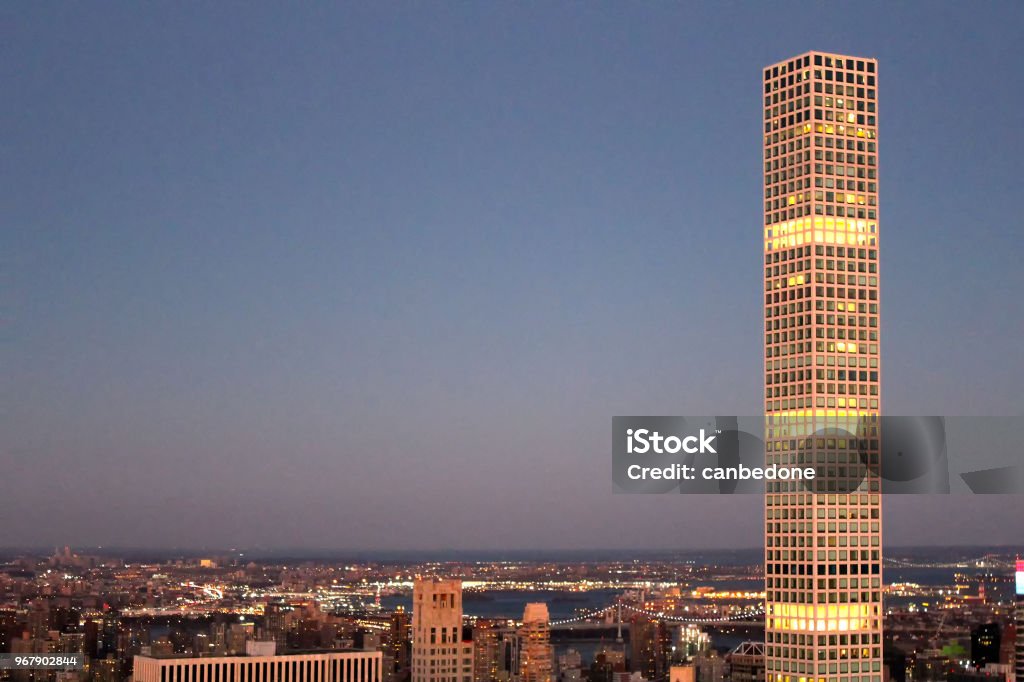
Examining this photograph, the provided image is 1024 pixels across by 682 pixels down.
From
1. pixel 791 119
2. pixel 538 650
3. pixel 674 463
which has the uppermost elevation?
pixel 791 119

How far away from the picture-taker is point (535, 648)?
147 metres

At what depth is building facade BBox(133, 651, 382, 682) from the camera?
3420 inches

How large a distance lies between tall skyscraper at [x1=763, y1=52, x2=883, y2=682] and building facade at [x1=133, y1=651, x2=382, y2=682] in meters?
23.4

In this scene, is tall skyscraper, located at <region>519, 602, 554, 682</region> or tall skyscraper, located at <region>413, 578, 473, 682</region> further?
tall skyscraper, located at <region>519, 602, 554, 682</region>

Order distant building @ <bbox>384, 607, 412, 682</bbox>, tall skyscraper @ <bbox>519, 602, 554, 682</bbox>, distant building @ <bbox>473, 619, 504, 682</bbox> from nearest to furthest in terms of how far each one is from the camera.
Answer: distant building @ <bbox>384, 607, 412, 682</bbox>, distant building @ <bbox>473, 619, 504, 682</bbox>, tall skyscraper @ <bbox>519, 602, 554, 682</bbox>

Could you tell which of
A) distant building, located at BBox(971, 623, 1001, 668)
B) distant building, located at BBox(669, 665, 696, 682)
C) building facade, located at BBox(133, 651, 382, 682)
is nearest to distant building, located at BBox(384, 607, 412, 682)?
building facade, located at BBox(133, 651, 382, 682)

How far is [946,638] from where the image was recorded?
154 m

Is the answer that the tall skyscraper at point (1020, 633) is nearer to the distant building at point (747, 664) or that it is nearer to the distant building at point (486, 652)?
the distant building at point (747, 664)

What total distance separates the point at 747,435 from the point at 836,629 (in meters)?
9.56

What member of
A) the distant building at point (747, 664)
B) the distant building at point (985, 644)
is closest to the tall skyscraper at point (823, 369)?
the distant building at point (747, 664)

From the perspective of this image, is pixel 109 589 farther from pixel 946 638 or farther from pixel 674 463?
pixel 674 463

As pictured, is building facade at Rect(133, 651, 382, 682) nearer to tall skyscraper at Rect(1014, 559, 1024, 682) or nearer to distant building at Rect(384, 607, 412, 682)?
distant building at Rect(384, 607, 412, 682)

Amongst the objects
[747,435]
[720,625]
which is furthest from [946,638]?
[747,435]

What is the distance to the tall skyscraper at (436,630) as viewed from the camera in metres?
98.5
